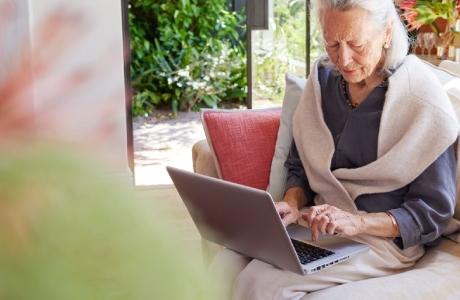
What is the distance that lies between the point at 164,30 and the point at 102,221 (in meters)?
5.93

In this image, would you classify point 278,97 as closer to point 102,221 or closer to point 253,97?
point 253,97

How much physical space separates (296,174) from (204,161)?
12.5 inches

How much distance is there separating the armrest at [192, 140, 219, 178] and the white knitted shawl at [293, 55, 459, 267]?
1.31 feet

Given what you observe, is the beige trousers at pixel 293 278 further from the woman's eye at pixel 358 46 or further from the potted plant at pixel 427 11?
the potted plant at pixel 427 11

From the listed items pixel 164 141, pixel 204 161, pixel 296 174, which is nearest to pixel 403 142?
pixel 296 174

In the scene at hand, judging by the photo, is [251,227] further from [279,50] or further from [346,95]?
[279,50]

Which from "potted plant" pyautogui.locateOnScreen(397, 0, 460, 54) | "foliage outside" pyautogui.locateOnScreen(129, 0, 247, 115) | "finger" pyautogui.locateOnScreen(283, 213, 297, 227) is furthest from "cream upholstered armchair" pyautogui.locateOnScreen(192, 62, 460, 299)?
"foliage outside" pyautogui.locateOnScreen(129, 0, 247, 115)

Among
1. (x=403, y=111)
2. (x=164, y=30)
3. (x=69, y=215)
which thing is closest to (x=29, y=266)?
(x=69, y=215)

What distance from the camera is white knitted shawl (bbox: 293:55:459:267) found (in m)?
1.61

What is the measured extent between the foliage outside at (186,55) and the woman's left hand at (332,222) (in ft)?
15.1

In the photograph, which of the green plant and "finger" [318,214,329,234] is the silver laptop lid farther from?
the green plant

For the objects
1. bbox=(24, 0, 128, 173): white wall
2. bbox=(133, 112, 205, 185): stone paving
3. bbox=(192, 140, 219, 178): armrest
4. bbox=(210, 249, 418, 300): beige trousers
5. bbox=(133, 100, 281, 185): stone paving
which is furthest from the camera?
bbox=(133, 112, 205, 185): stone paving

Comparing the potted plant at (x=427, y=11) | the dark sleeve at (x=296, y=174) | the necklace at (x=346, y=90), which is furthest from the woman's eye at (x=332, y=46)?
the potted plant at (x=427, y=11)

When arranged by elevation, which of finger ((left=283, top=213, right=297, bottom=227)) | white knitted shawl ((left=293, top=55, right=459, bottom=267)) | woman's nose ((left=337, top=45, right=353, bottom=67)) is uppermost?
woman's nose ((left=337, top=45, right=353, bottom=67))
